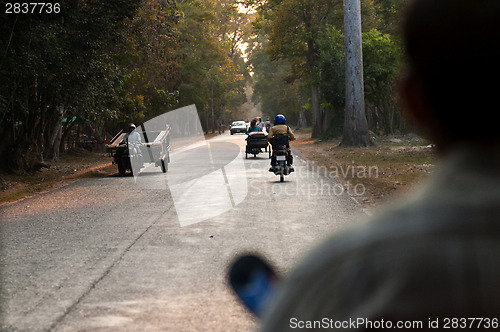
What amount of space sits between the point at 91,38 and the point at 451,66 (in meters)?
18.4

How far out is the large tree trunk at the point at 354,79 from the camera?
91.1ft

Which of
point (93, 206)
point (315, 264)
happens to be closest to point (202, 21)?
point (93, 206)

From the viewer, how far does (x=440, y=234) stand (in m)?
0.90

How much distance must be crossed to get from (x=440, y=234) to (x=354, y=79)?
28.4 metres

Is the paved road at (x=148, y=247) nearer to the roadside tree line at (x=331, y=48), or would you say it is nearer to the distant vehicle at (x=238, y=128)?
the roadside tree line at (x=331, y=48)

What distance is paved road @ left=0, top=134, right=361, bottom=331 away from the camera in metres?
5.04

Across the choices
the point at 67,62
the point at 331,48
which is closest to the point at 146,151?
the point at 67,62

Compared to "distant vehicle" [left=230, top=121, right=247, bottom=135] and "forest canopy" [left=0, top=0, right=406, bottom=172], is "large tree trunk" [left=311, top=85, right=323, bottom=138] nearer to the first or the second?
"forest canopy" [left=0, top=0, right=406, bottom=172]

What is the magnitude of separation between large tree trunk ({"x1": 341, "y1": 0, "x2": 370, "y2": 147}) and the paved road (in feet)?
45.3

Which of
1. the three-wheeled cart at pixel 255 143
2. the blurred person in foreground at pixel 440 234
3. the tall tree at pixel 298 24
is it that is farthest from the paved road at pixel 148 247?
the tall tree at pixel 298 24

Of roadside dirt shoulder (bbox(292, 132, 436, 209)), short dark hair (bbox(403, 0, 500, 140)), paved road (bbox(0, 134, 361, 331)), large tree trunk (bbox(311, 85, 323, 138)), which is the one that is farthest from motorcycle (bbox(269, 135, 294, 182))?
large tree trunk (bbox(311, 85, 323, 138))

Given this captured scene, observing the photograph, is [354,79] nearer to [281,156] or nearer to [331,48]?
[331,48]

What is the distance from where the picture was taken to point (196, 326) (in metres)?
4.68

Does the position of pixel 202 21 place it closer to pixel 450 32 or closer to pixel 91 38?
pixel 91 38
